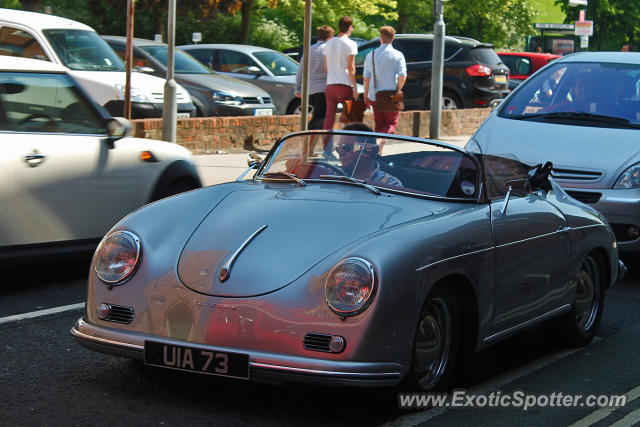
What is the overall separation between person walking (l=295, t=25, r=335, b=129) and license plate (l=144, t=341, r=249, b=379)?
11.1 m

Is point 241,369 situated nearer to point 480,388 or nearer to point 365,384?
point 365,384

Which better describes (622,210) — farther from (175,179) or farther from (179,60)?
(179,60)

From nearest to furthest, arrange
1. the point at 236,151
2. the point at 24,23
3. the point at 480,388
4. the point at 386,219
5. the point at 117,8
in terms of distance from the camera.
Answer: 1. the point at 386,219
2. the point at 480,388
3. the point at 24,23
4. the point at 236,151
5. the point at 117,8

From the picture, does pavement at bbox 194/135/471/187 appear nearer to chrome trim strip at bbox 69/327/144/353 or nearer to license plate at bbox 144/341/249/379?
chrome trim strip at bbox 69/327/144/353

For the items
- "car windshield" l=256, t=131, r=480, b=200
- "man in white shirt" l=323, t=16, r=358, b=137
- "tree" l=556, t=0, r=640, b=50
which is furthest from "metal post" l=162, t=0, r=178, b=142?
"tree" l=556, t=0, r=640, b=50

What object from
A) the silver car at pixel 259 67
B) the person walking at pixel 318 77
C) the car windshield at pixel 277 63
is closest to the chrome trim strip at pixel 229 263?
the person walking at pixel 318 77

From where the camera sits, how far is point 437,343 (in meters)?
5.18

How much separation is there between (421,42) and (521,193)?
63.7 feet

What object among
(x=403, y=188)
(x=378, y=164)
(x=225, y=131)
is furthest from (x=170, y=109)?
(x=403, y=188)

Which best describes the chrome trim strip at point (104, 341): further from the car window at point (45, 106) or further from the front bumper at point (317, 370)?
the car window at point (45, 106)

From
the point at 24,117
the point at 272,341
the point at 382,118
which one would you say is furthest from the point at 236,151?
the point at 272,341

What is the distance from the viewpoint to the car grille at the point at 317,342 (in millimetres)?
4668

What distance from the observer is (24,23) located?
15281mm

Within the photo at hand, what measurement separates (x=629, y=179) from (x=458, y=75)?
52.3 ft
